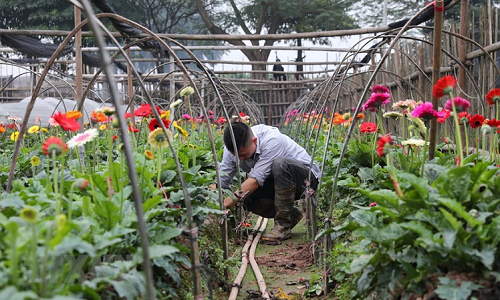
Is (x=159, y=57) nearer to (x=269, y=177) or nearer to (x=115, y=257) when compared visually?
(x=269, y=177)

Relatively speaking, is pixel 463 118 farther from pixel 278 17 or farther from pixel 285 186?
pixel 278 17

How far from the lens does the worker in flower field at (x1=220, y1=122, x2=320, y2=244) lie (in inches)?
165

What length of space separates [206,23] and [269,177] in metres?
16.6

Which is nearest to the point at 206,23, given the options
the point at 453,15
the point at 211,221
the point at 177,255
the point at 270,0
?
the point at 270,0

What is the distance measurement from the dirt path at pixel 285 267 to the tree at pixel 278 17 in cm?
1503

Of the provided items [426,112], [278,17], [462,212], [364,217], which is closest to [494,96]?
[426,112]

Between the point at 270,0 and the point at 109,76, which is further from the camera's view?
the point at 270,0

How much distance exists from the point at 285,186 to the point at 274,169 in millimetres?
166

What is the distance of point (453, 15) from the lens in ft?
62.4

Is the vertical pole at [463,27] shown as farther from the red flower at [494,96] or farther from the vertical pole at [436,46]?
the vertical pole at [436,46]

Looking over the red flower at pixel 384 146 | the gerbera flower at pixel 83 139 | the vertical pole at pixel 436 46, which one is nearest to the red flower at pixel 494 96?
the vertical pole at pixel 436 46

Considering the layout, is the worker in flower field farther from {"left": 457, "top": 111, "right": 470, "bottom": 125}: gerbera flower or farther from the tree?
the tree

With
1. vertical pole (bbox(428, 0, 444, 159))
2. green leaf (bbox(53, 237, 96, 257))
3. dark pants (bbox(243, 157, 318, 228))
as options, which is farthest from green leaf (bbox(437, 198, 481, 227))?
dark pants (bbox(243, 157, 318, 228))

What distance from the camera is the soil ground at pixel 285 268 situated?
3.16 m
